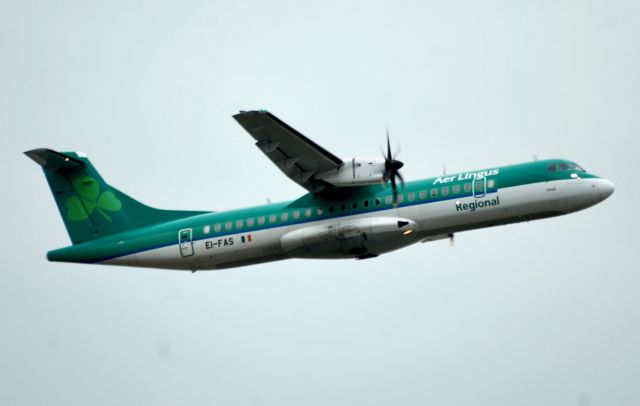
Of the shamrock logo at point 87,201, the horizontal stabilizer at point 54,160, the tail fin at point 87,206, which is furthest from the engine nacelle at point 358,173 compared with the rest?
the horizontal stabilizer at point 54,160

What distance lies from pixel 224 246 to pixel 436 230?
8.07 m

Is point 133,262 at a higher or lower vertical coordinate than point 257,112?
lower

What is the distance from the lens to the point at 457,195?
3447cm

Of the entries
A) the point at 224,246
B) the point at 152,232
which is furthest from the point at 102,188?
the point at 224,246

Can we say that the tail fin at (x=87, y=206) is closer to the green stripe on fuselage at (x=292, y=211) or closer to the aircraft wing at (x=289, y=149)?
the green stripe on fuselage at (x=292, y=211)

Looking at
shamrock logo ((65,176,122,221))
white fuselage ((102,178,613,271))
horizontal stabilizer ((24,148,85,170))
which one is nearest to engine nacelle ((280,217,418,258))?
white fuselage ((102,178,613,271))

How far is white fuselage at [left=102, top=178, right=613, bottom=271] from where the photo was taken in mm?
33625

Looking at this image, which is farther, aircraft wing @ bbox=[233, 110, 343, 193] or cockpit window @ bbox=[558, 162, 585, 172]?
cockpit window @ bbox=[558, 162, 585, 172]

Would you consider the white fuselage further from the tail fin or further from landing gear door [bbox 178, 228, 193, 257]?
the tail fin

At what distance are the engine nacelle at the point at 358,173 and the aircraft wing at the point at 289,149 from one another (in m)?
0.28

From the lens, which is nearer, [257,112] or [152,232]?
[257,112]

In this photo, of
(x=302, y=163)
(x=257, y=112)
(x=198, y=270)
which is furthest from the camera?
(x=198, y=270)

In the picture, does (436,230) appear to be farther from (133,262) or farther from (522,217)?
(133,262)

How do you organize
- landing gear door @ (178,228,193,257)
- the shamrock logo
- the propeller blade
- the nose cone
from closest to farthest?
the nose cone, the propeller blade, landing gear door @ (178,228,193,257), the shamrock logo
